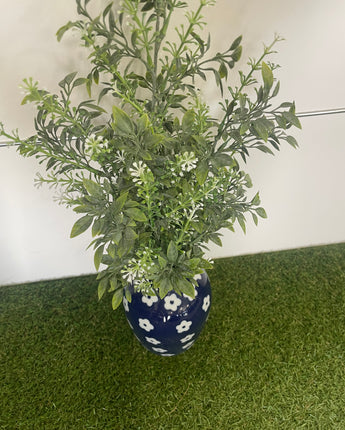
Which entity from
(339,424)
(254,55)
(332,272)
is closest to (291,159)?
(254,55)

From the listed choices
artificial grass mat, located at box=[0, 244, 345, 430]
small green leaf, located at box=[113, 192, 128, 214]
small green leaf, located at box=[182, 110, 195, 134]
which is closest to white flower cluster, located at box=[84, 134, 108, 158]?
small green leaf, located at box=[113, 192, 128, 214]

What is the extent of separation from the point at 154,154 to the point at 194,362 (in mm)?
970

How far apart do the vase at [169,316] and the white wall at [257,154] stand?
2.04 ft

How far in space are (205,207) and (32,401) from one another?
1.07 meters

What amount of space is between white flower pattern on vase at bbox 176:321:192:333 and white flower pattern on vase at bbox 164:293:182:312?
0.07m

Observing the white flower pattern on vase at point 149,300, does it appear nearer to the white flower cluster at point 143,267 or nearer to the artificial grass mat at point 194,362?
the white flower cluster at point 143,267

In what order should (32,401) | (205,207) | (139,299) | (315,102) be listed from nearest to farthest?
(205,207)
(139,299)
(32,401)
(315,102)

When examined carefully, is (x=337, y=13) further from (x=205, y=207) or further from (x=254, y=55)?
(x=205, y=207)

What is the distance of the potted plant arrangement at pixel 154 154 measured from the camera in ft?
2.95

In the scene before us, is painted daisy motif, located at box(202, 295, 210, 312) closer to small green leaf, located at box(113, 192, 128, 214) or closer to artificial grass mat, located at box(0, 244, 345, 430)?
artificial grass mat, located at box(0, 244, 345, 430)

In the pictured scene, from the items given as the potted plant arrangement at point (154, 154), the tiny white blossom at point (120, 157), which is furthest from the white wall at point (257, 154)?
the tiny white blossom at point (120, 157)

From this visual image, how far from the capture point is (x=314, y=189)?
186 centimetres

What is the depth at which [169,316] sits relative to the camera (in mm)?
1306

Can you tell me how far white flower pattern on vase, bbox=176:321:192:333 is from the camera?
1.33 metres
